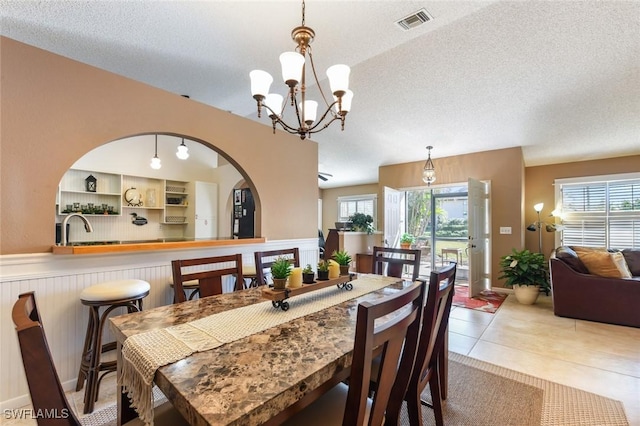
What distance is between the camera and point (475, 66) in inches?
129

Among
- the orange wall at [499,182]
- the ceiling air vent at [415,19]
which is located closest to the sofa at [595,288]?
the orange wall at [499,182]

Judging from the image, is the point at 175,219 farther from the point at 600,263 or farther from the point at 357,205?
the point at 600,263

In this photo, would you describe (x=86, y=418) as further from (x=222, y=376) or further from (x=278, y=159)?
(x=278, y=159)

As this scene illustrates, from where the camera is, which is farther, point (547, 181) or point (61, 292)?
point (547, 181)

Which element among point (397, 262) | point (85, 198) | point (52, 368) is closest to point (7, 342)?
point (52, 368)

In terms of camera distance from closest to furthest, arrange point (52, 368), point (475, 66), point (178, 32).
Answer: point (52, 368) < point (178, 32) < point (475, 66)

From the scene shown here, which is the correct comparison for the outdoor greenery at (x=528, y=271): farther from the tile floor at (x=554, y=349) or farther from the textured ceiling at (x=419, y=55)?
the textured ceiling at (x=419, y=55)

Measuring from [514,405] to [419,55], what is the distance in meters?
3.44

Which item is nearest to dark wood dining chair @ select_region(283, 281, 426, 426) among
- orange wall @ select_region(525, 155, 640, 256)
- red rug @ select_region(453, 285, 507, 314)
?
red rug @ select_region(453, 285, 507, 314)

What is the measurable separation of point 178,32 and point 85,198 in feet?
12.1

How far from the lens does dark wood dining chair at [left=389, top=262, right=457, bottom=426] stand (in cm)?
124

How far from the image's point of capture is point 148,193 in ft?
16.9

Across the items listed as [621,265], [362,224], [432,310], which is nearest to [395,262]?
[432,310]

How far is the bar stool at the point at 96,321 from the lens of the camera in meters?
1.85
